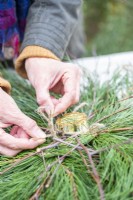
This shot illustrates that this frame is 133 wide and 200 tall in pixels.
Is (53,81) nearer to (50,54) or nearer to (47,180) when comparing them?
(50,54)

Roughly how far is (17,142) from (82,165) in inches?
4.2

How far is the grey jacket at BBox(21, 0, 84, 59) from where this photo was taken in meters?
0.80

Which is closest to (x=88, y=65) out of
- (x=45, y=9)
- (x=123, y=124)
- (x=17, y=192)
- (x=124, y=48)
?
(x=45, y=9)

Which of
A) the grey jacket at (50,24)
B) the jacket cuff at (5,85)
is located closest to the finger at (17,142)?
the jacket cuff at (5,85)

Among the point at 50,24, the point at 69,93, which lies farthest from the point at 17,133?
the point at 50,24

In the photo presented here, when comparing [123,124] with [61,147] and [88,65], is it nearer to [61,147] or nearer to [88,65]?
[61,147]

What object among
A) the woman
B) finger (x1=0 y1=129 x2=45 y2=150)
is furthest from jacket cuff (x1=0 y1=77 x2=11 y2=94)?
finger (x1=0 y1=129 x2=45 y2=150)

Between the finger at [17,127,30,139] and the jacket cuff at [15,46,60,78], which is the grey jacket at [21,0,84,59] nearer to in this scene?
the jacket cuff at [15,46,60,78]

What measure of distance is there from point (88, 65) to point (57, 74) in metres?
0.32

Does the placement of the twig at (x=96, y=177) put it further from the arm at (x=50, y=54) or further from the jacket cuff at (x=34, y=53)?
the jacket cuff at (x=34, y=53)

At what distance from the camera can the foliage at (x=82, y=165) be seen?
1.79 ft

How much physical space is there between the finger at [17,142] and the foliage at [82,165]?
0.01 metres

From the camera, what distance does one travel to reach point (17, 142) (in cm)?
62

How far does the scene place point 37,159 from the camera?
62 centimetres
